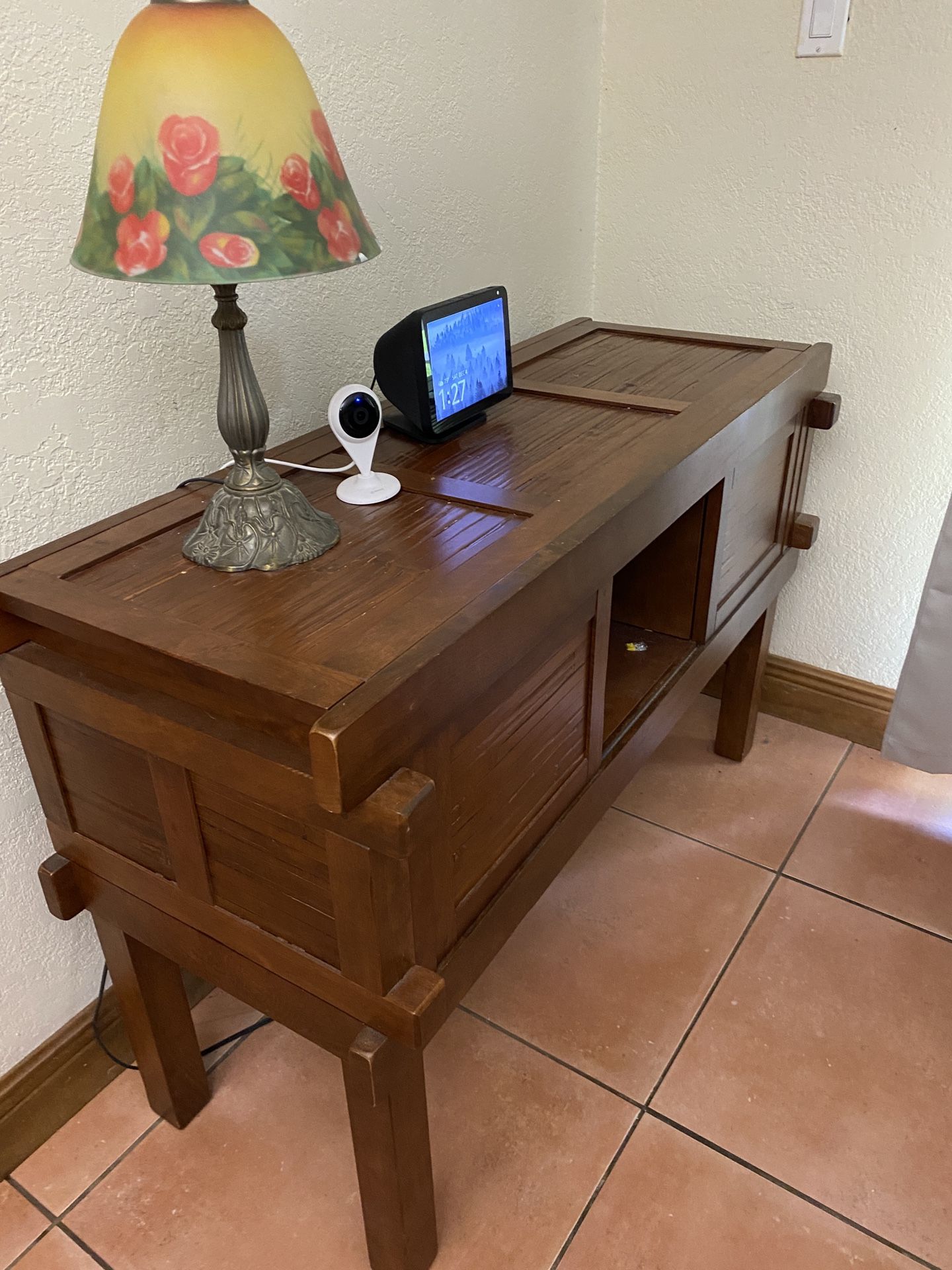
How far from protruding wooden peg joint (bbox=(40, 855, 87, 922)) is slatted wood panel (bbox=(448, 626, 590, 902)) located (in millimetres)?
434

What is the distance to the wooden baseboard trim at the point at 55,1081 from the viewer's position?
112cm

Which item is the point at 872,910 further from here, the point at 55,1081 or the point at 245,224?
the point at 245,224

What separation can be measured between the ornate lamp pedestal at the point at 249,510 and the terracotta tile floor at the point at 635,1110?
753 millimetres

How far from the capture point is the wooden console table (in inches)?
28.3

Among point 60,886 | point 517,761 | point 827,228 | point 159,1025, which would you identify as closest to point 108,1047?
point 159,1025

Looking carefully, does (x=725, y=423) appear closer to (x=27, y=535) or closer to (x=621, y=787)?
(x=621, y=787)

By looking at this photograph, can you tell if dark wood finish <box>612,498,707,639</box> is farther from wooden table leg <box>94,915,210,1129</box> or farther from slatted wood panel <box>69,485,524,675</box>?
wooden table leg <box>94,915,210,1129</box>

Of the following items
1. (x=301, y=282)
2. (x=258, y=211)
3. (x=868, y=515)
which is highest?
(x=258, y=211)

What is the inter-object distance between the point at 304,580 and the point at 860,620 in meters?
1.26

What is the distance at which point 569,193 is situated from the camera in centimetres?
163

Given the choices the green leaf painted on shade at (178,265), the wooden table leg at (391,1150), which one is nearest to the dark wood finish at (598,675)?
the wooden table leg at (391,1150)

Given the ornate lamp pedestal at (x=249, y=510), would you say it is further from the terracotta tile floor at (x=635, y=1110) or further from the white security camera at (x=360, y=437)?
the terracotta tile floor at (x=635, y=1110)

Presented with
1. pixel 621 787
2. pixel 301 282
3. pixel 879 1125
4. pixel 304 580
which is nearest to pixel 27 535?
pixel 304 580

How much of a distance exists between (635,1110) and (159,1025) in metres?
0.59
